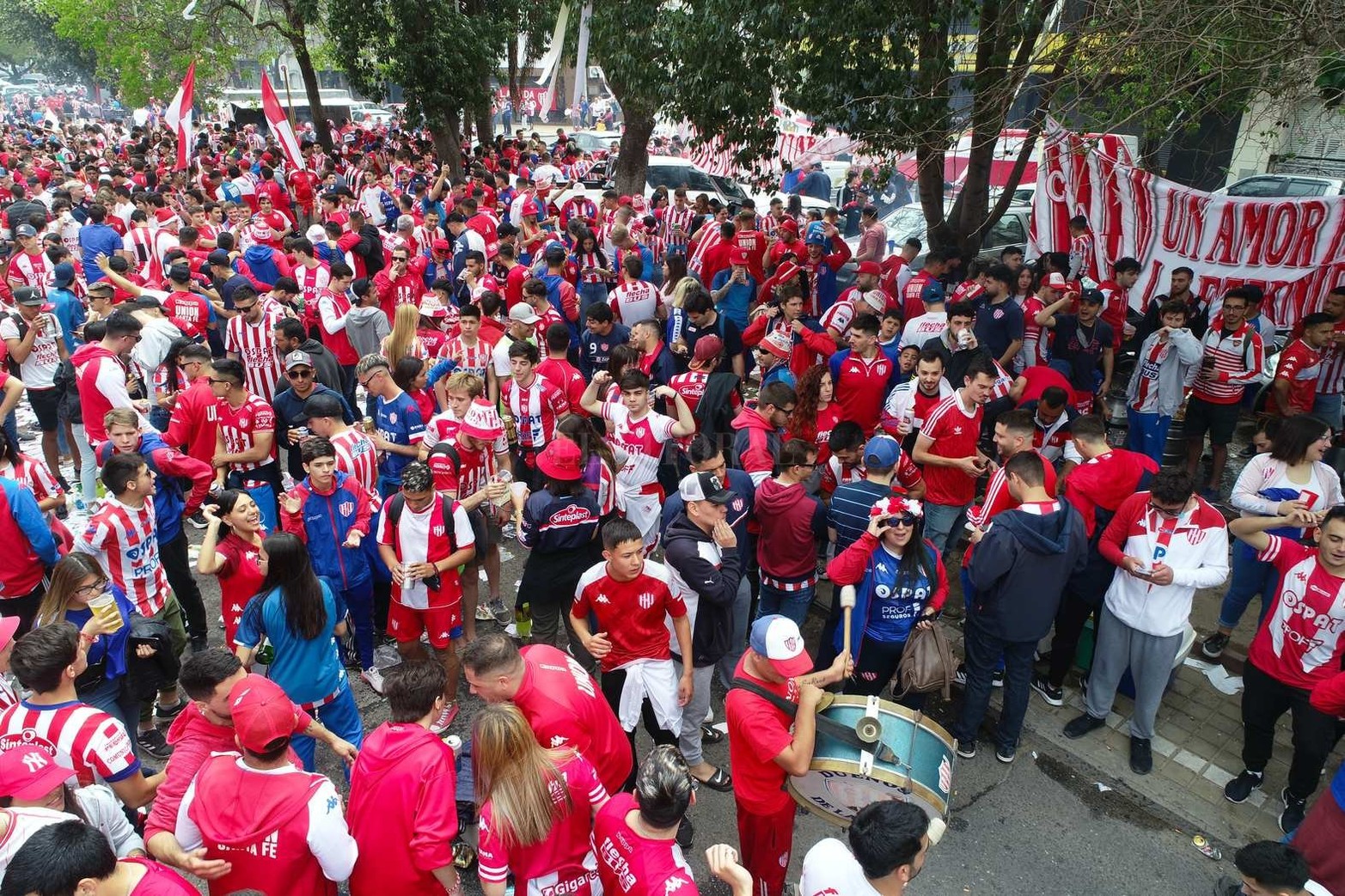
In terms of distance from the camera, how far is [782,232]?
11883 mm

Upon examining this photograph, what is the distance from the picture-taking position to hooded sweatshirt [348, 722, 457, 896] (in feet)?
10.2

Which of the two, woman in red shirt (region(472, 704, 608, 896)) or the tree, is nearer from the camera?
woman in red shirt (region(472, 704, 608, 896))

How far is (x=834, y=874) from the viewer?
9.27 ft

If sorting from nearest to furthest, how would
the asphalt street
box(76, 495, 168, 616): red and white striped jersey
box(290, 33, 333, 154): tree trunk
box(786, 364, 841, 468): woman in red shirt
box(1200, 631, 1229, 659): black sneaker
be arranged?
the asphalt street
box(76, 495, 168, 616): red and white striped jersey
box(1200, 631, 1229, 659): black sneaker
box(786, 364, 841, 468): woman in red shirt
box(290, 33, 333, 154): tree trunk

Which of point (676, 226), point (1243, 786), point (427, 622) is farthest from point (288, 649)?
point (676, 226)

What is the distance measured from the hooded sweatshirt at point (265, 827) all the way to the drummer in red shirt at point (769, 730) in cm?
151

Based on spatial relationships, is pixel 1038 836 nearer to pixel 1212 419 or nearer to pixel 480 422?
pixel 480 422

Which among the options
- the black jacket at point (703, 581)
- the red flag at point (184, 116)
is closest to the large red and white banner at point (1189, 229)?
the black jacket at point (703, 581)

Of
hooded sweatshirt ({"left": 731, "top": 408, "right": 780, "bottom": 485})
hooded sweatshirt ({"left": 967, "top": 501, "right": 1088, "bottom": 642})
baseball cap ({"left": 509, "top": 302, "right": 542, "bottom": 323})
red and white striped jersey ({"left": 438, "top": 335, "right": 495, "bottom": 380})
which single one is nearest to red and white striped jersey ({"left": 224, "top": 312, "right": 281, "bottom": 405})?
red and white striped jersey ({"left": 438, "top": 335, "right": 495, "bottom": 380})

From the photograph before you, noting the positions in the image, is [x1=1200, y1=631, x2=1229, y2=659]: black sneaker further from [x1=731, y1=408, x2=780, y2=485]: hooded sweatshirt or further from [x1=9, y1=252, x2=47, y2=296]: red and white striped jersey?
[x1=9, y1=252, x2=47, y2=296]: red and white striped jersey

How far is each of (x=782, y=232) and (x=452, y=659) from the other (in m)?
8.18

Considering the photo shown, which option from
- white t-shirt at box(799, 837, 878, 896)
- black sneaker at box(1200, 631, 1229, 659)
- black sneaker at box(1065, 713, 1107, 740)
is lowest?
black sneaker at box(1065, 713, 1107, 740)

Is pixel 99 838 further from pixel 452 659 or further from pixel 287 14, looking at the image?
pixel 287 14

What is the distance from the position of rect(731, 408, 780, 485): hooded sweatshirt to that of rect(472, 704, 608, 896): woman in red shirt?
281 centimetres
